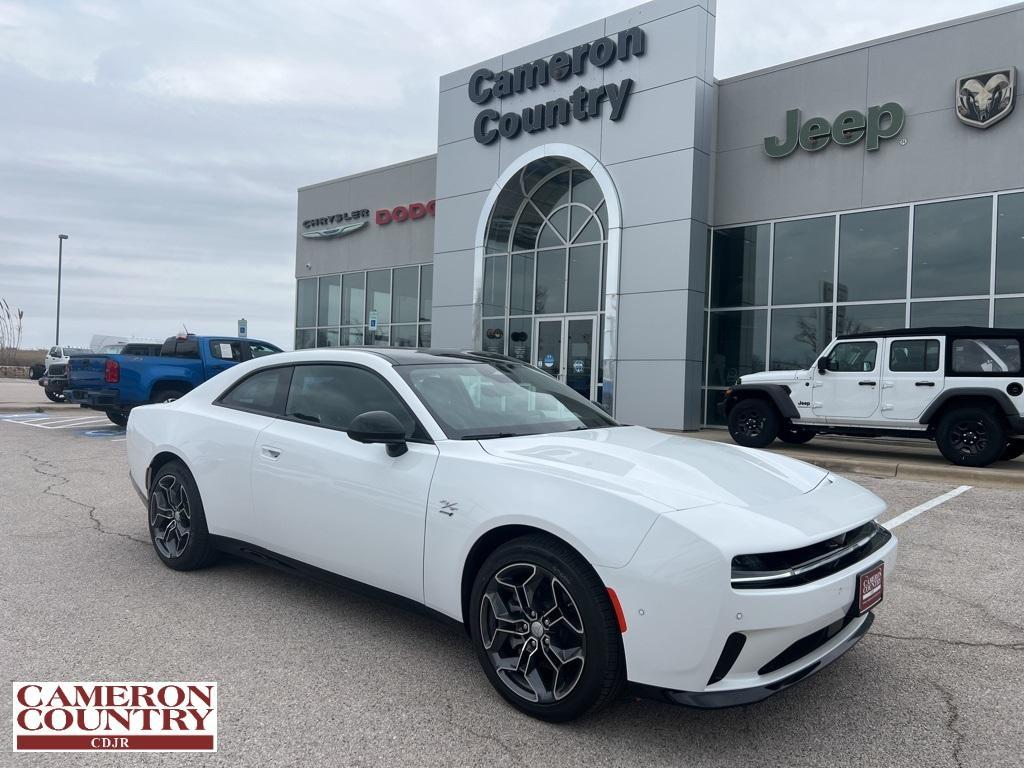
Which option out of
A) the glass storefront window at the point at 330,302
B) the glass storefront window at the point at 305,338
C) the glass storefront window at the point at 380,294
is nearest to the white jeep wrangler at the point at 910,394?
the glass storefront window at the point at 380,294

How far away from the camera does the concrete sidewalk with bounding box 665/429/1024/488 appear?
9.55 meters

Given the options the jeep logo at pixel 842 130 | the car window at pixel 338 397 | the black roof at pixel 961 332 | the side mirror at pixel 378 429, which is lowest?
the side mirror at pixel 378 429

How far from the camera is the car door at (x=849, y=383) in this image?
11.4 meters

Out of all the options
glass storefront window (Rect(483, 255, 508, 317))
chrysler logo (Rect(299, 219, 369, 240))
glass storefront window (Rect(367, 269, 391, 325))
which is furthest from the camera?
chrysler logo (Rect(299, 219, 369, 240))

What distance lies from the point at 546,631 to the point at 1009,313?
44.2ft

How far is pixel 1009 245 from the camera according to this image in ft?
43.0

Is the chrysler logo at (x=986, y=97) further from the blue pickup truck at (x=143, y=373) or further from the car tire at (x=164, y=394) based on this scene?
the car tire at (x=164, y=394)

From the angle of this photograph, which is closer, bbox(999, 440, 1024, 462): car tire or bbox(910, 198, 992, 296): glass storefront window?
bbox(999, 440, 1024, 462): car tire

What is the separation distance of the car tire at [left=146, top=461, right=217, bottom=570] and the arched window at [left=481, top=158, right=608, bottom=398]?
12.6 m

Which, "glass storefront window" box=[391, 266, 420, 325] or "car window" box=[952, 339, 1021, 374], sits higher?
"glass storefront window" box=[391, 266, 420, 325]

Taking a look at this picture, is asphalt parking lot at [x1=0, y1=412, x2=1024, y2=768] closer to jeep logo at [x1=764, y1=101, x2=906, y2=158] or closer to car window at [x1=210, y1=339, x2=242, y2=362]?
car window at [x1=210, y1=339, x2=242, y2=362]

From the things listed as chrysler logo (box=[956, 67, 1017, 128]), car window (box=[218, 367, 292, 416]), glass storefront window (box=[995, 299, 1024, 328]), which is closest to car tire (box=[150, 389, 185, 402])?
car window (box=[218, 367, 292, 416])

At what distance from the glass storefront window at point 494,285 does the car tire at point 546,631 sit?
15899 millimetres

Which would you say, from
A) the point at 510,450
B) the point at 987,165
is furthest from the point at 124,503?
the point at 987,165
